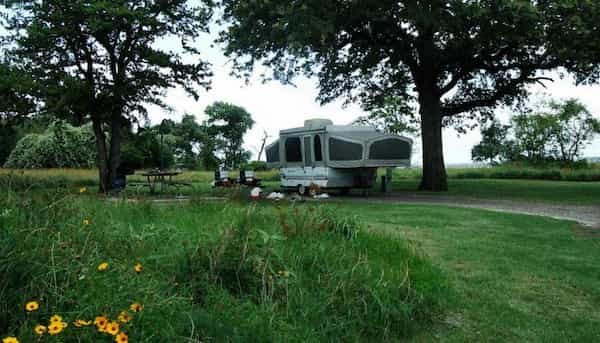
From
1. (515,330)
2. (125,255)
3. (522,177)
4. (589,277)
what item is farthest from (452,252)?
(522,177)

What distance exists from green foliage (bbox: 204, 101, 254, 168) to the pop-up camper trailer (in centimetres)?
5785

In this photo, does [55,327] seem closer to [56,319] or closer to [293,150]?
[56,319]

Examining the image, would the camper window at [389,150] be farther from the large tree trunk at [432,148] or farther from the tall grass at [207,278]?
the tall grass at [207,278]

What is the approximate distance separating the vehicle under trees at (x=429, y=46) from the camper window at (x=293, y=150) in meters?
2.60

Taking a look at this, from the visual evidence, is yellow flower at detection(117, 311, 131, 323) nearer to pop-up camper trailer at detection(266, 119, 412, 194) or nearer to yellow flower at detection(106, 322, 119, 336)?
yellow flower at detection(106, 322, 119, 336)

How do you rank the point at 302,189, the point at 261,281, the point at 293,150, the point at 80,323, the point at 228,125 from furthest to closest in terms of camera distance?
the point at 228,125 → the point at 293,150 → the point at 302,189 → the point at 261,281 → the point at 80,323

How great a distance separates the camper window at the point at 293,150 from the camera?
17.2 m

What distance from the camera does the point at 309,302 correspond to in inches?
133

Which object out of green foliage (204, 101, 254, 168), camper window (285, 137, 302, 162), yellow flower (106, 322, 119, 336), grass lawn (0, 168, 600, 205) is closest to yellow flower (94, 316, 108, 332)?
yellow flower (106, 322, 119, 336)

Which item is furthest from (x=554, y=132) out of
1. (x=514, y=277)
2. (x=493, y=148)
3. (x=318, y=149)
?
(x=514, y=277)

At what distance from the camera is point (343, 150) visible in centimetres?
1584

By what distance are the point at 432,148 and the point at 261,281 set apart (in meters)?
16.6

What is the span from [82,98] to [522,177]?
923 inches

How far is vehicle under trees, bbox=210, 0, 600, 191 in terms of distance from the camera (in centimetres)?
1441
